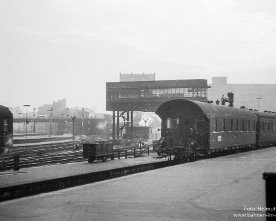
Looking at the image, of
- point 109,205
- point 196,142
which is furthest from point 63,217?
point 196,142

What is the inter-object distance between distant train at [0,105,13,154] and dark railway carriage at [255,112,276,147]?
19.8 meters

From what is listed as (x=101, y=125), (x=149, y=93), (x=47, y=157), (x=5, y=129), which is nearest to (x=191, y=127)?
(x=5, y=129)

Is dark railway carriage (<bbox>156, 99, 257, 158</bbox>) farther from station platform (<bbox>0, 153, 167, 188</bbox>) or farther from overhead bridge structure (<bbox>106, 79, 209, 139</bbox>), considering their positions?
overhead bridge structure (<bbox>106, 79, 209, 139</bbox>)

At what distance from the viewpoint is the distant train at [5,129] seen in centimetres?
2426

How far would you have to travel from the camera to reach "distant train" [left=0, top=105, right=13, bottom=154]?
2426 centimetres

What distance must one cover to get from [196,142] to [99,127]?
87.0 meters

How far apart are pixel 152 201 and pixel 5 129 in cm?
1712

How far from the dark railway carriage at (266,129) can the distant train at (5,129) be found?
19.8m

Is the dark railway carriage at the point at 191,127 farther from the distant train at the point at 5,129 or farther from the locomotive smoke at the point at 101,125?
the locomotive smoke at the point at 101,125

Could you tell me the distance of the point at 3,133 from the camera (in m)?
24.2

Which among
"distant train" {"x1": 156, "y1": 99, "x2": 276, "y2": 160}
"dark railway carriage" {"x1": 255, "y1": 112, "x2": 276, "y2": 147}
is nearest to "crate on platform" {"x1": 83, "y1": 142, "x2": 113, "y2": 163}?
"distant train" {"x1": 156, "y1": 99, "x2": 276, "y2": 160}

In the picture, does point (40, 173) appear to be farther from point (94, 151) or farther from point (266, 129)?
point (266, 129)

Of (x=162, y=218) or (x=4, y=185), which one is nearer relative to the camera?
(x=162, y=218)

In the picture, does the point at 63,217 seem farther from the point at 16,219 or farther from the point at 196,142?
the point at 196,142
